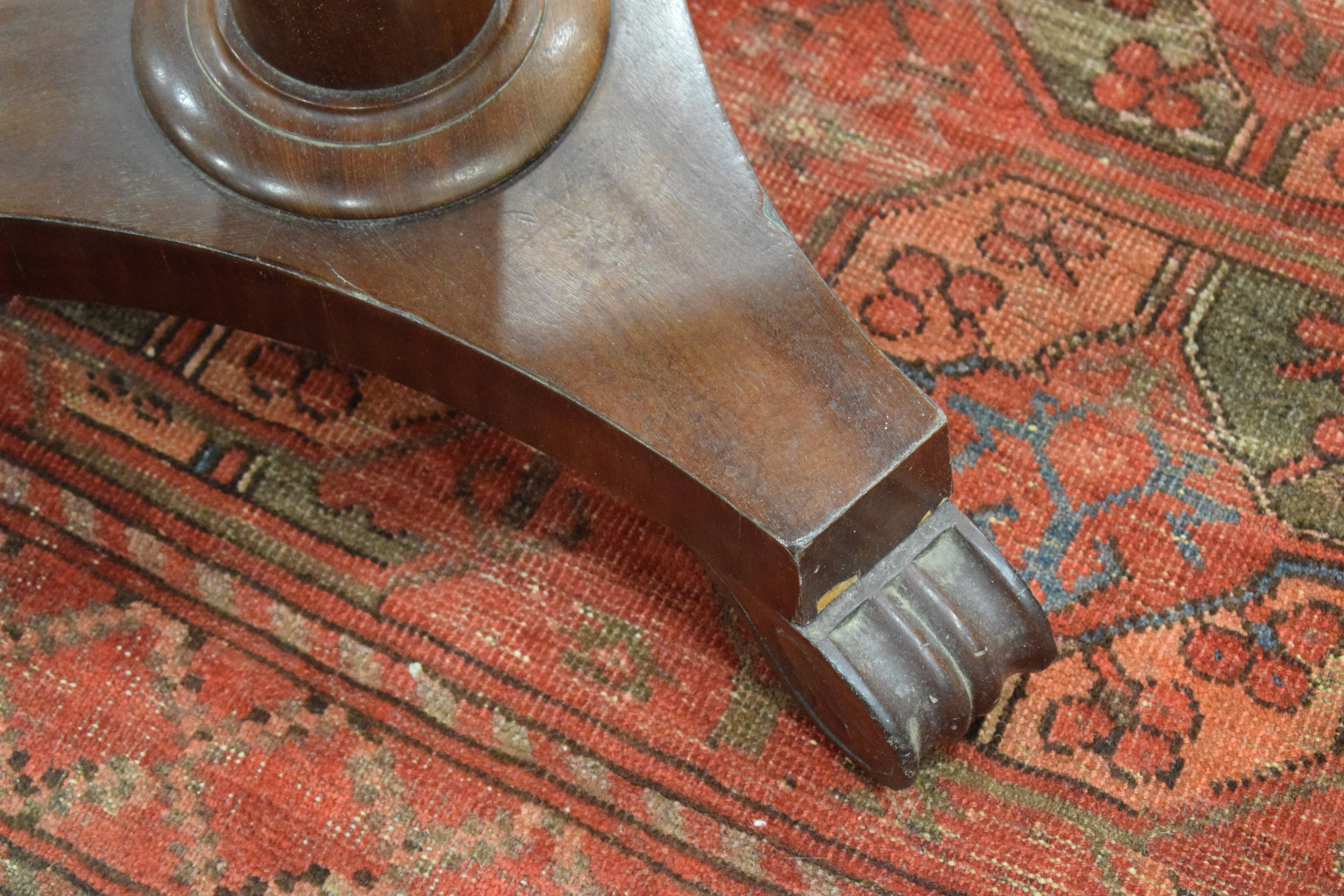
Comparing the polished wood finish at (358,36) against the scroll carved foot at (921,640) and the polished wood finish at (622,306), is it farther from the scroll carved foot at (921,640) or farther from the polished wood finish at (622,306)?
the scroll carved foot at (921,640)

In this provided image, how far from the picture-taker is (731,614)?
104cm

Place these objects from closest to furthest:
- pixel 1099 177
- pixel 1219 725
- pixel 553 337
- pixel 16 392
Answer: pixel 553 337 < pixel 1219 725 < pixel 16 392 < pixel 1099 177

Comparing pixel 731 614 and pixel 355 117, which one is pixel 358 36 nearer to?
pixel 355 117

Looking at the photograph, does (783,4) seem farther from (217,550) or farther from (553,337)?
(217,550)

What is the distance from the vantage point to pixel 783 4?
1.31m

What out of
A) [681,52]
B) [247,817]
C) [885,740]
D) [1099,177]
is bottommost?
[247,817]

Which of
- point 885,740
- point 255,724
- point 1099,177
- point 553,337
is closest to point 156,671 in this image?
point 255,724

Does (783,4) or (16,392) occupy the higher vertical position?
(783,4)

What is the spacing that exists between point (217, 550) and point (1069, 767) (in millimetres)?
621

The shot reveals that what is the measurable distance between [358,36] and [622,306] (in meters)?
0.23

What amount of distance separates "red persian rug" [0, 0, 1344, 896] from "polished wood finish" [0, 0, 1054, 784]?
0.10 metres

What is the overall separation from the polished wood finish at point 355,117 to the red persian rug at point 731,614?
24 cm

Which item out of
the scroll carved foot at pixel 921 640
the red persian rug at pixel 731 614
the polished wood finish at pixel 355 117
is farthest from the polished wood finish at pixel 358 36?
the scroll carved foot at pixel 921 640

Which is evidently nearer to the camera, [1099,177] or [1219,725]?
[1219,725]
